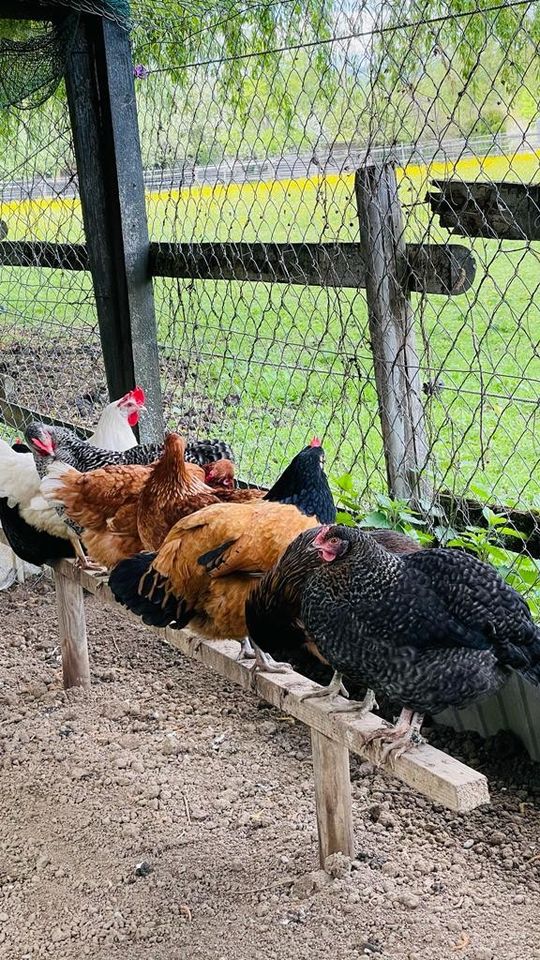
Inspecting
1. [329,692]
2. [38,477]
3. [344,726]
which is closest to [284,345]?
[38,477]

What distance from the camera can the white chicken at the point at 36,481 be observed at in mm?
3053

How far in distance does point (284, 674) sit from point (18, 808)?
0.90 meters

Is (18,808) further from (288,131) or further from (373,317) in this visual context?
(288,131)

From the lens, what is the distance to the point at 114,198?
3428mm

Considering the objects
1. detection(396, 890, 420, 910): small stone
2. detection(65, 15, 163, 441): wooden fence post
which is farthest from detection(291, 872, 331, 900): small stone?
detection(65, 15, 163, 441): wooden fence post

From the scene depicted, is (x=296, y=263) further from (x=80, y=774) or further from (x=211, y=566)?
(x=80, y=774)

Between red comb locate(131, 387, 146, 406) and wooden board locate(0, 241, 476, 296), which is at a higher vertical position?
wooden board locate(0, 241, 476, 296)

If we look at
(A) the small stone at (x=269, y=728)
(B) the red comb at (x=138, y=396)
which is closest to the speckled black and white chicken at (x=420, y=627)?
(A) the small stone at (x=269, y=728)

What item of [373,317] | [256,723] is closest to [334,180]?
[373,317]

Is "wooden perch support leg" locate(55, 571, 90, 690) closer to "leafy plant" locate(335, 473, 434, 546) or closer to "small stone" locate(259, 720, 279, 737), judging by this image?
"small stone" locate(259, 720, 279, 737)

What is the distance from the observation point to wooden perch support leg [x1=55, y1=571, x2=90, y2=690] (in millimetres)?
3150

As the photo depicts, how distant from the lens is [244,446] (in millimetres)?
3545

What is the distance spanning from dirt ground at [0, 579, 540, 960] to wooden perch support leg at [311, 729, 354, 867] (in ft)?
0.17

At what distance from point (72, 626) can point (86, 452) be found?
60 centimetres
